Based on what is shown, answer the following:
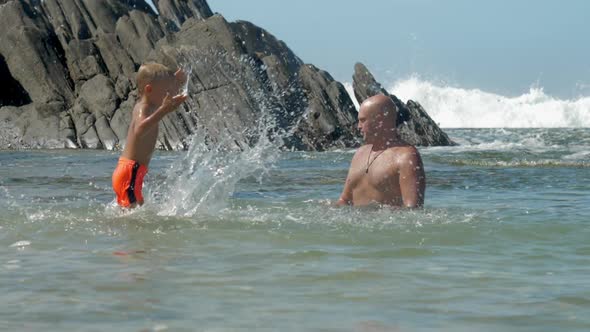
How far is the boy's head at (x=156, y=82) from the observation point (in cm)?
802

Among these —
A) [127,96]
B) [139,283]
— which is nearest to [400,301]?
[139,283]

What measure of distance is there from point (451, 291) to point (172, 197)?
4.39 meters

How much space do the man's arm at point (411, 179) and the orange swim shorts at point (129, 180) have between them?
2.14 meters

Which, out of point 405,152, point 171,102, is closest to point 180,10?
point 171,102

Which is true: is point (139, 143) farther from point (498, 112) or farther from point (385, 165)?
point (498, 112)

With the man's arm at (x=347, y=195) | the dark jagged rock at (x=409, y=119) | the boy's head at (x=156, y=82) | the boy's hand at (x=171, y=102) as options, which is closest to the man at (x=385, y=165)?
the man's arm at (x=347, y=195)

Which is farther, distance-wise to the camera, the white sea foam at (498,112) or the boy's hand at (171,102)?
the white sea foam at (498,112)

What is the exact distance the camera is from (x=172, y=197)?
8.94 m

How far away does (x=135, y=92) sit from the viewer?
102 feet

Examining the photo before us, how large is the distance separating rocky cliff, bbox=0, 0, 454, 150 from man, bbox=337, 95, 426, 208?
19724 mm

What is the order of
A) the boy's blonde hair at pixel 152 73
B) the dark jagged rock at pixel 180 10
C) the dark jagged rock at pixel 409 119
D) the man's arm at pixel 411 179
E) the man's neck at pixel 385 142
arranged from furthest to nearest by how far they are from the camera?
the dark jagged rock at pixel 180 10 < the dark jagged rock at pixel 409 119 < the boy's blonde hair at pixel 152 73 < the man's neck at pixel 385 142 < the man's arm at pixel 411 179

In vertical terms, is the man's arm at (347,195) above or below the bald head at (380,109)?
below

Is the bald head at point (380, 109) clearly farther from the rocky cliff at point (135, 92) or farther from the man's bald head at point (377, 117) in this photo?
the rocky cliff at point (135, 92)

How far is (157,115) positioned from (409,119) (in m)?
25.3
